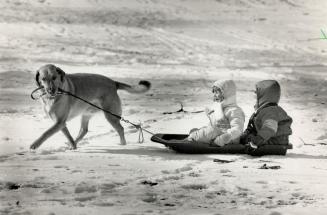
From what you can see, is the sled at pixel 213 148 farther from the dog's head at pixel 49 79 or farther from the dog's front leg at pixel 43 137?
the dog's head at pixel 49 79

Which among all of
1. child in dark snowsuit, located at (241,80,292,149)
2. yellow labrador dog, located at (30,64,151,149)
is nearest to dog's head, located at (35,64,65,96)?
yellow labrador dog, located at (30,64,151,149)

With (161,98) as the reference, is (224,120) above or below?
below

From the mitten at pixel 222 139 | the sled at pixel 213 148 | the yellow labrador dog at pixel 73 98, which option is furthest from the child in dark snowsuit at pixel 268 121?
the yellow labrador dog at pixel 73 98

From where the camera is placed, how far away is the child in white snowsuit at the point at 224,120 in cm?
627

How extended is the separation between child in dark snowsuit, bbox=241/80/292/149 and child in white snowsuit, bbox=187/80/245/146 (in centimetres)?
16

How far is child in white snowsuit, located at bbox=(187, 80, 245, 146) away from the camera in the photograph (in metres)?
6.27

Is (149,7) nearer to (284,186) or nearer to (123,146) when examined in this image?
(123,146)

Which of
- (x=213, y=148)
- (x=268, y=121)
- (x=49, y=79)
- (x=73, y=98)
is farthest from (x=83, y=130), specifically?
(x=268, y=121)

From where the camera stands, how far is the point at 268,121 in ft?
20.4

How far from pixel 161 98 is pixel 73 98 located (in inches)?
177

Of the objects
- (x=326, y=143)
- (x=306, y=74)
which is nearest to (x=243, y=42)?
(x=306, y=74)

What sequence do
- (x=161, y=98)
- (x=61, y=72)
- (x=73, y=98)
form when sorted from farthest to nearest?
(x=161, y=98) → (x=73, y=98) → (x=61, y=72)

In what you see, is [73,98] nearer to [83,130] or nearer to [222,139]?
[83,130]

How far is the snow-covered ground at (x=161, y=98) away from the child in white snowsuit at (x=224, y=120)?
0.22 m
